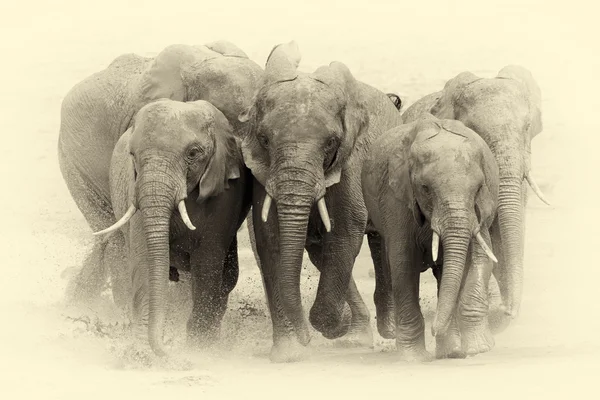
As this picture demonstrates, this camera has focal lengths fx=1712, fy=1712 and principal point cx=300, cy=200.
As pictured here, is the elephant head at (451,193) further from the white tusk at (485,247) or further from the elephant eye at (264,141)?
the elephant eye at (264,141)

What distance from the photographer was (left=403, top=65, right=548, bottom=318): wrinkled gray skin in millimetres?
11664

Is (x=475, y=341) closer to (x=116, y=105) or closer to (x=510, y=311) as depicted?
(x=510, y=311)

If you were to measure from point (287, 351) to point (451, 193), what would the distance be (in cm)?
168

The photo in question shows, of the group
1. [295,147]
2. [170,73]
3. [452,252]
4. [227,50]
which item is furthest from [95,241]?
[452,252]

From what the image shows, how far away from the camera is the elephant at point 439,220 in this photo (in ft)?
33.9

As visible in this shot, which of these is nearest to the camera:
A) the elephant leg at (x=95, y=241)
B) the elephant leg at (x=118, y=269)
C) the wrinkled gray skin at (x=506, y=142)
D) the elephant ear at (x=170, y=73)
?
the wrinkled gray skin at (x=506, y=142)

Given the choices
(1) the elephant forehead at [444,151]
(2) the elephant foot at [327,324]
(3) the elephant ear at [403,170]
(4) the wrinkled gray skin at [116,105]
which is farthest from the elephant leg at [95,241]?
(1) the elephant forehead at [444,151]

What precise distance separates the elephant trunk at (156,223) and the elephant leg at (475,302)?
6.19 ft

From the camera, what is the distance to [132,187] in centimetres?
1080

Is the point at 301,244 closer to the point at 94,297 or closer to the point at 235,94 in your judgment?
the point at 235,94

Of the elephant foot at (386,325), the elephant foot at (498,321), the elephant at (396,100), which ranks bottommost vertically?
the elephant foot at (386,325)

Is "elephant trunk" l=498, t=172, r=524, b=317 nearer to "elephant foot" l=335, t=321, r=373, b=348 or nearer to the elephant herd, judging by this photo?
the elephant herd

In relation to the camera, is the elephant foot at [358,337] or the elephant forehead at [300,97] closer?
the elephant forehead at [300,97]

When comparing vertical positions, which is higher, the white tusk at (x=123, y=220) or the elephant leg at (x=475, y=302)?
the white tusk at (x=123, y=220)
